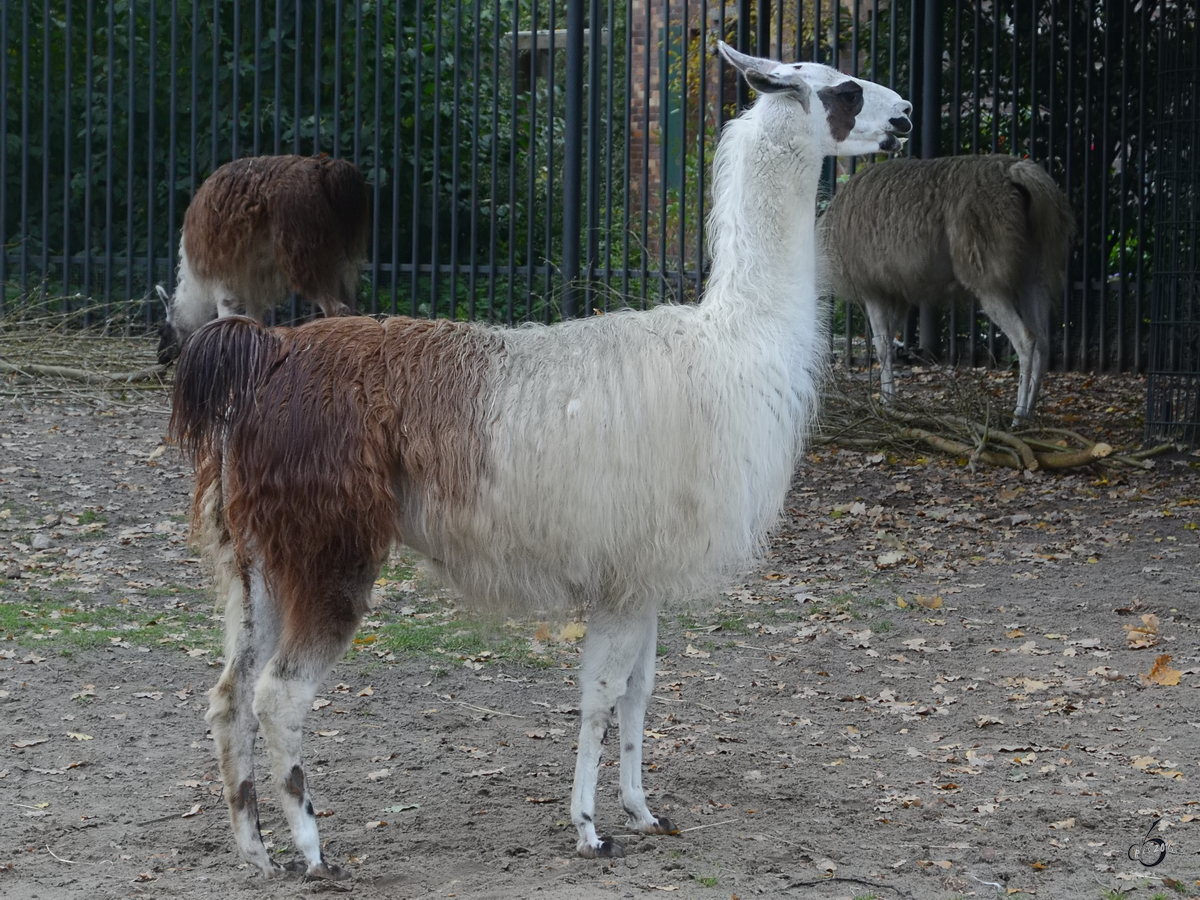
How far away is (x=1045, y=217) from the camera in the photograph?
924cm

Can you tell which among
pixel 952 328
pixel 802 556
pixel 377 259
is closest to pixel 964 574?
pixel 802 556

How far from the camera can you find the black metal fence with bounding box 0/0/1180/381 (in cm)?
1114

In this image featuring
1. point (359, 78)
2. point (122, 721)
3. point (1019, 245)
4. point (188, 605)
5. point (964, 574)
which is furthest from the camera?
point (359, 78)

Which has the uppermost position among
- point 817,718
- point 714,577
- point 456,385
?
point 456,385

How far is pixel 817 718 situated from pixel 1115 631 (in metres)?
1.54

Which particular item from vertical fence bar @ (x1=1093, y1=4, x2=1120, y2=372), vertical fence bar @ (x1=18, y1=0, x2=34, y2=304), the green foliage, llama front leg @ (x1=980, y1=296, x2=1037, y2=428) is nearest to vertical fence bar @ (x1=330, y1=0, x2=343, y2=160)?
the green foliage

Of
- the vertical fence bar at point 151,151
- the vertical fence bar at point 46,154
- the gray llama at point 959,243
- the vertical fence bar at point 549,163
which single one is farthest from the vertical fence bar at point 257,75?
the gray llama at point 959,243

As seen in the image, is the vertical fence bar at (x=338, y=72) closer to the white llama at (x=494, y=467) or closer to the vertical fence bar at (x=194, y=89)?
the vertical fence bar at (x=194, y=89)

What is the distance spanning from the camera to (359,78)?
1125 cm

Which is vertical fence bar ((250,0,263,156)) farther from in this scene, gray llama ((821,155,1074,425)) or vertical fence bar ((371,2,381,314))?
gray llama ((821,155,1074,425))

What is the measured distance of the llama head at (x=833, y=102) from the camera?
13.5 ft

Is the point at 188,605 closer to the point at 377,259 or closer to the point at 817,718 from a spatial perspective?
the point at 817,718

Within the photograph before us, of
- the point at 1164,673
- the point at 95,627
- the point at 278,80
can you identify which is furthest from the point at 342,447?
the point at 278,80

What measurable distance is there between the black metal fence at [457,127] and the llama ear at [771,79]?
5884mm
